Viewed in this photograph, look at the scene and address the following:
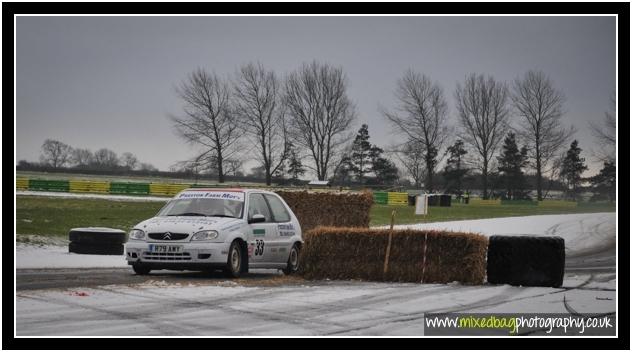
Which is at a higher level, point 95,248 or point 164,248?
point 164,248

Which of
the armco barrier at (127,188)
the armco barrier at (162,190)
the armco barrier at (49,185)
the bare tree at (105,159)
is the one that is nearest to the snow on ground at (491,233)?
the armco barrier at (162,190)

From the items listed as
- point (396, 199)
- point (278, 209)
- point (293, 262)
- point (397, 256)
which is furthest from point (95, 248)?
point (396, 199)

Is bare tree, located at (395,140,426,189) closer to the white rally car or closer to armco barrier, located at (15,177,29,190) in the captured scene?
armco barrier, located at (15,177,29,190)

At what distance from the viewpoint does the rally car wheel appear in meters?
13.5

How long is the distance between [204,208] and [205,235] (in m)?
1.20

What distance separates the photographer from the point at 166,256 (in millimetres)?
13453

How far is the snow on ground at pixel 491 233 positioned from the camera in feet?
55.1

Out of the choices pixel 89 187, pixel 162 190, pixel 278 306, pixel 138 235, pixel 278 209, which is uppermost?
pixel 89 187

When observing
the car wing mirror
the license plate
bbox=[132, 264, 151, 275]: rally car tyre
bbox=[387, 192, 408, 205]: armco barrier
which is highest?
bbox=[387, 192, 408, 205]: armco barrier

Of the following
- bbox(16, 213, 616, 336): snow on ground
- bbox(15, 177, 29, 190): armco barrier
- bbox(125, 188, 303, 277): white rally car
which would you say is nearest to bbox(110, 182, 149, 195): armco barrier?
bbox(15, 177, 29, 190): armco barrier

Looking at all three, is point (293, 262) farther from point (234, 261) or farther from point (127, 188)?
point (127, 188)

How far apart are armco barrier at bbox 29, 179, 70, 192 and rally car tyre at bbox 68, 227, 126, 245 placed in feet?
140

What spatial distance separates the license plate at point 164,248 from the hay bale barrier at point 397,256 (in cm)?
214

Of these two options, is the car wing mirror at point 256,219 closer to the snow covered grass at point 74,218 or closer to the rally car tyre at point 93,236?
the rally car tyre at point 93,236
